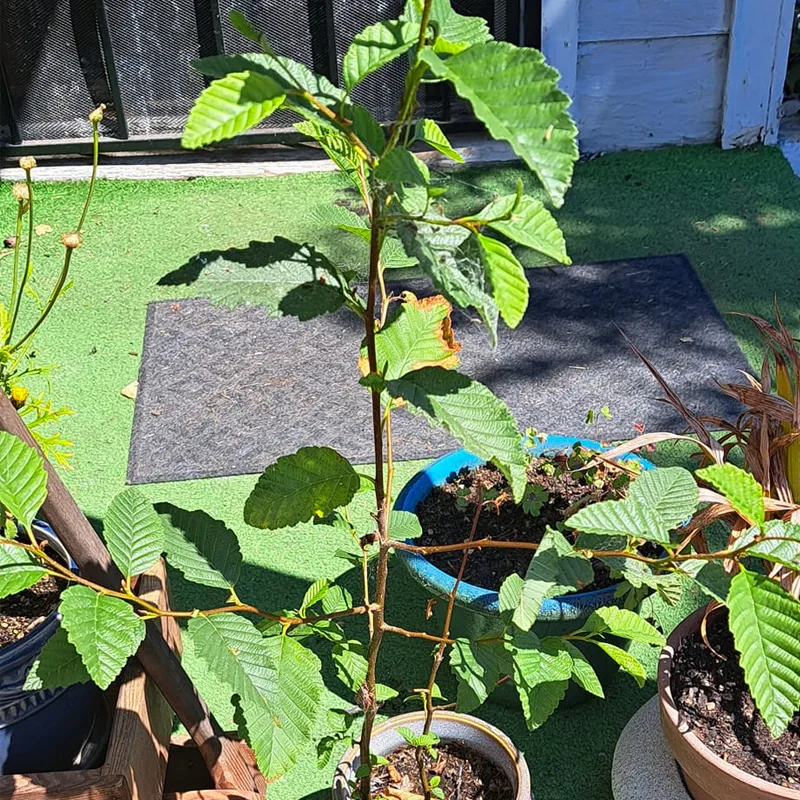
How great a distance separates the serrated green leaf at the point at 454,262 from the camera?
2.79 ft

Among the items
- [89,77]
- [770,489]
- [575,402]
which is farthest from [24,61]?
[770,489]

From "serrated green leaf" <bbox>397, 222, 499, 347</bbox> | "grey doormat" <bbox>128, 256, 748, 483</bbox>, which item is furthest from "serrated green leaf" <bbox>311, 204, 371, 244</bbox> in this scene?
"grey doormat" <bbox>128, 256, 748, 483</bbox>

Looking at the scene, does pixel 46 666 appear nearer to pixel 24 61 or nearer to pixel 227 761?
pixel 227 761

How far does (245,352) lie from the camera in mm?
3074

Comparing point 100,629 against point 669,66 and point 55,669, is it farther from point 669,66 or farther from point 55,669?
point 669,66

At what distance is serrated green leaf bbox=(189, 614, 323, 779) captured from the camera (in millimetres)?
1108

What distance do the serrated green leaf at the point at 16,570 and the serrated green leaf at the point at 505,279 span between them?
23.0 inches

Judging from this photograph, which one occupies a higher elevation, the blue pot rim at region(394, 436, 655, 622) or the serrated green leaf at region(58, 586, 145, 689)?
the serrated green leaf at region(58, 586, 145, 689)

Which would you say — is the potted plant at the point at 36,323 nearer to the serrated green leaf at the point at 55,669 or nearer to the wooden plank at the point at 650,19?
the serrated green leaf at the point at 55,669

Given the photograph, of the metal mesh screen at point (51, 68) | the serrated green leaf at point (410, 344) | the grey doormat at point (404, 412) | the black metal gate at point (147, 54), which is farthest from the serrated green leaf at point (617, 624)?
the metal mesh screen at point (51, 68)

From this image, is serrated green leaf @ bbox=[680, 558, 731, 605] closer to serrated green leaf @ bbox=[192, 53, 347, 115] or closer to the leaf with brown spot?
the leaf with brown spot

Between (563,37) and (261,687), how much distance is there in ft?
10.4

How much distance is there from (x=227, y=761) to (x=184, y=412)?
143 cm

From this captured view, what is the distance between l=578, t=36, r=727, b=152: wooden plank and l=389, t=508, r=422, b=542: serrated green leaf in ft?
9.03
